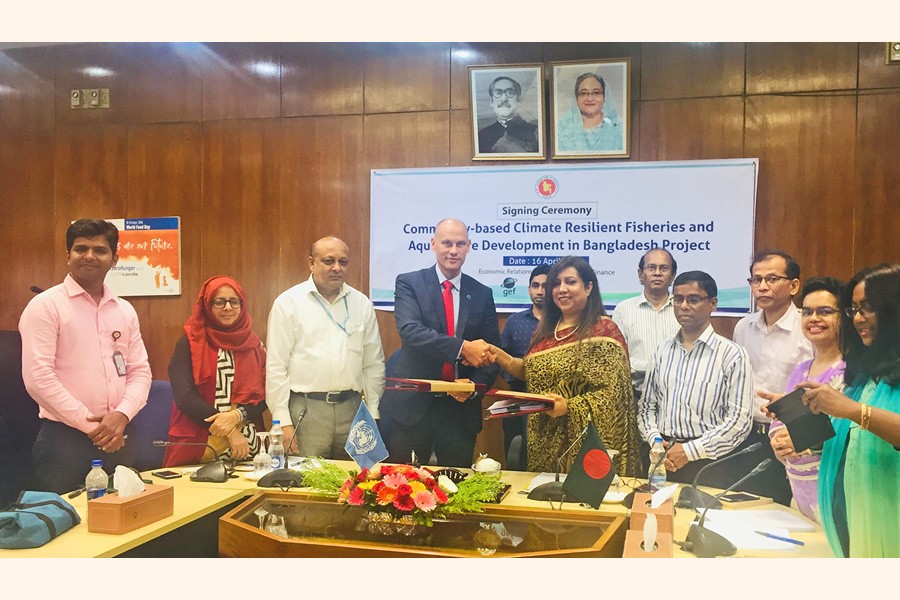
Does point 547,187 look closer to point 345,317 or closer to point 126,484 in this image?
point 345,317

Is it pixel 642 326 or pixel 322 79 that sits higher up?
pixel 322 79

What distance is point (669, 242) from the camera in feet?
10.3

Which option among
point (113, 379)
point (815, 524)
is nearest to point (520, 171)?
point (815, 524)

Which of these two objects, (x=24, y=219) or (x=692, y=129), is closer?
(x=692, y=129)

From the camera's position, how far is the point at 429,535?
8.36 feet

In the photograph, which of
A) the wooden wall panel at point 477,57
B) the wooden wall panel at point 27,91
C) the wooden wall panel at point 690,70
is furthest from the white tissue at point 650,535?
the wooden wall panel at point 27,91

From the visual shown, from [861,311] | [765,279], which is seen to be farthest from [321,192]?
[861,311]

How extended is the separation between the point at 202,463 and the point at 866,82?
3.25m

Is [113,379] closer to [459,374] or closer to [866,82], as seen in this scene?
[459,374]

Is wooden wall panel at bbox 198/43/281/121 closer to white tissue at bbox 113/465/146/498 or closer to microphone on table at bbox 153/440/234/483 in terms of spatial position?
microphone on table at bbox 153/440/234/483

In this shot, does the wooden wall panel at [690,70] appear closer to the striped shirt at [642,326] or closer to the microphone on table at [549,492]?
the striped shirt at [642,326]

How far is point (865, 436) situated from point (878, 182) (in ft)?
3.41

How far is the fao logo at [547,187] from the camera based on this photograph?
3.21 m

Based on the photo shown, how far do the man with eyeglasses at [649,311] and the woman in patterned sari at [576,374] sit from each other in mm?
57
